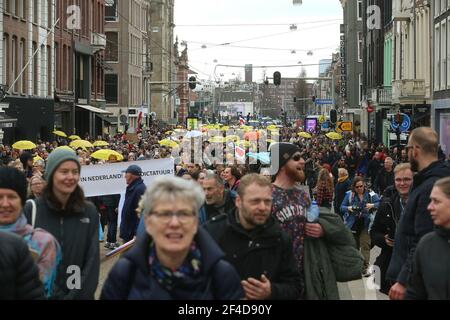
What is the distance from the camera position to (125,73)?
78.4 meters

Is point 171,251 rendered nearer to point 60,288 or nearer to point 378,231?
point 60,288

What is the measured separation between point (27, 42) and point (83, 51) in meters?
13.8

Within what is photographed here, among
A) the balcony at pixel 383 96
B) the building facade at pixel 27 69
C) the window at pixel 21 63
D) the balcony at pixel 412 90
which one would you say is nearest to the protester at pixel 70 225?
the building facade at pixel 27 69

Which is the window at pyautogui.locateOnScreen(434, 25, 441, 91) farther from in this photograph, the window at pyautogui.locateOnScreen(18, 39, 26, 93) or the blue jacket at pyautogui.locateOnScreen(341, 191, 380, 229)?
the blue jacket at pyautogui.locateOnScreen(341, 191, 380, 229)

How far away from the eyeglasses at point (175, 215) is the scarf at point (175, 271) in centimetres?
17

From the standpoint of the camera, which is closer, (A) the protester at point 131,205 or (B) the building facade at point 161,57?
(A) the protester at point 131,205

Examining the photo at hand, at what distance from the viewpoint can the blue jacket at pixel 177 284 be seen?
4.56 meters

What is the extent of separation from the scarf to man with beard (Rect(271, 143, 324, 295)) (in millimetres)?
1937

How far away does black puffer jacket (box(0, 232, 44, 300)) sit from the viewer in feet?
16.1

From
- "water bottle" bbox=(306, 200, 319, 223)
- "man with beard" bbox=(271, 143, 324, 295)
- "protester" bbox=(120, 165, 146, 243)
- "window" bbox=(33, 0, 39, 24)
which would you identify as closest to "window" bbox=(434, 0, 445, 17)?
"window" bbox=(33, 0, 39, 24)

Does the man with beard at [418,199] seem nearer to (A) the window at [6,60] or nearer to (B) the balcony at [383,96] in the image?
(A) the window at [6,60]

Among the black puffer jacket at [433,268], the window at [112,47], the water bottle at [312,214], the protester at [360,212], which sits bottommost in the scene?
the protester at [360,212]

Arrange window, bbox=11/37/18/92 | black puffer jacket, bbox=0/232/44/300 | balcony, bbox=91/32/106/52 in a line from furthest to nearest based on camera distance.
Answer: balcony, bbox=91/32/106/52
window, bbox=11/37/18/92
black puffer jacket, bbox=0/232/44/300

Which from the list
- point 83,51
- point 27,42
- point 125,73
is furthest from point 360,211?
point 125,73
